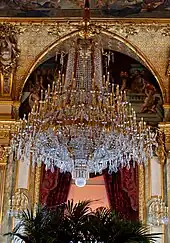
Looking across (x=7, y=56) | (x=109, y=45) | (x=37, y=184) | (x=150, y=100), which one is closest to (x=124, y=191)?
(x=37, y=184)

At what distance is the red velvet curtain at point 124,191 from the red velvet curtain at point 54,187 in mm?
892

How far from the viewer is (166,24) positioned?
10.4 metres

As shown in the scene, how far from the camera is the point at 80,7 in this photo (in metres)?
10.2

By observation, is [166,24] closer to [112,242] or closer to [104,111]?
[104,111]

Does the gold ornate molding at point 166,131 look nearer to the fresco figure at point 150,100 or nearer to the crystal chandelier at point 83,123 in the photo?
the fresco figure at point 150,100

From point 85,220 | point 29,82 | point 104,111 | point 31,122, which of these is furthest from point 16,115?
point 85,220

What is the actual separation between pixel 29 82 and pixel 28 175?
2.17 metres

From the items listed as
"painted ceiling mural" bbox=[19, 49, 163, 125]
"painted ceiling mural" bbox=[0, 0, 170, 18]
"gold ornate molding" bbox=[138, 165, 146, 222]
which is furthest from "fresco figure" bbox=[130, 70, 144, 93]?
"gold ornate molding" bbox=[138, 165, 146, 222]

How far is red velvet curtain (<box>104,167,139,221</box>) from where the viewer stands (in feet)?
32.8

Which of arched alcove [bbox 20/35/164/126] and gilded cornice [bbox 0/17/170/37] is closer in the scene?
gilded cornice [bbox 0/17/170/37]

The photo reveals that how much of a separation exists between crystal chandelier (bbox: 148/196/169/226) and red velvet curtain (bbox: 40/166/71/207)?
5.98ft

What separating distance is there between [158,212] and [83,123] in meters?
2.87

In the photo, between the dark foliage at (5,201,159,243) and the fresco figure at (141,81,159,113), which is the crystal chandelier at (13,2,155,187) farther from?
the dark foliage at (5,201,159,243)

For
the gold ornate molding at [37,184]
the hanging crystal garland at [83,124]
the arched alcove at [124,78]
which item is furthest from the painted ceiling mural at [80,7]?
the gold ornate molding at [37,184]
